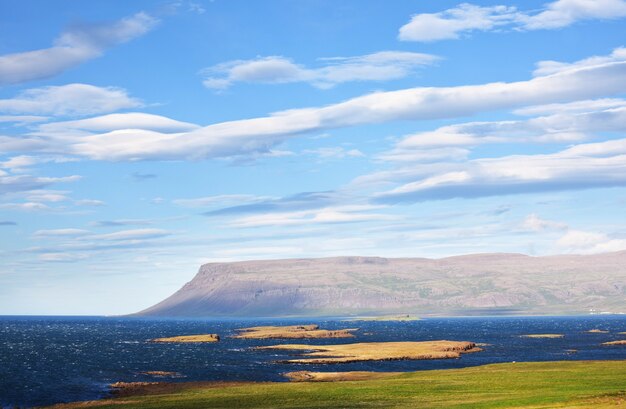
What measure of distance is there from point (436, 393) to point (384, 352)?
6756 cm

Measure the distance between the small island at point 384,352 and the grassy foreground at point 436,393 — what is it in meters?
36.6

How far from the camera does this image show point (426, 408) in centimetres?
6184

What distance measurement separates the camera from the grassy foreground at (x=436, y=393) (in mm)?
63062

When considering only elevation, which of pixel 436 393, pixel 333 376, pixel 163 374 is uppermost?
pixel 436 393

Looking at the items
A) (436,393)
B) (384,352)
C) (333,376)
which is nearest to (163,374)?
(333,376)

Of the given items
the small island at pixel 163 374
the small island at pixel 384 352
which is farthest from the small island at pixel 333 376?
the small island at pixel 384 352

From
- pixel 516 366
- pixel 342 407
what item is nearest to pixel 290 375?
pixel 516 366

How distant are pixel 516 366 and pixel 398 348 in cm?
5022

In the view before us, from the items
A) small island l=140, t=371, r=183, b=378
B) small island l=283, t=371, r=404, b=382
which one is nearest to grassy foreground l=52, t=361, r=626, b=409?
small island l=283, t=371, r=404, b=382

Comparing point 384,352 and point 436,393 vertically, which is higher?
point 436,393

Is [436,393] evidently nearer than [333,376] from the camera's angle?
Yes

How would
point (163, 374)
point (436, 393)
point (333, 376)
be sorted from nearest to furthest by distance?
point (436, 393) < point (333, 376) < point (163, 374)

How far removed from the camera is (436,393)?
72562 millimetres

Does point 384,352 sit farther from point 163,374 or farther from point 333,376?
point 163,374
